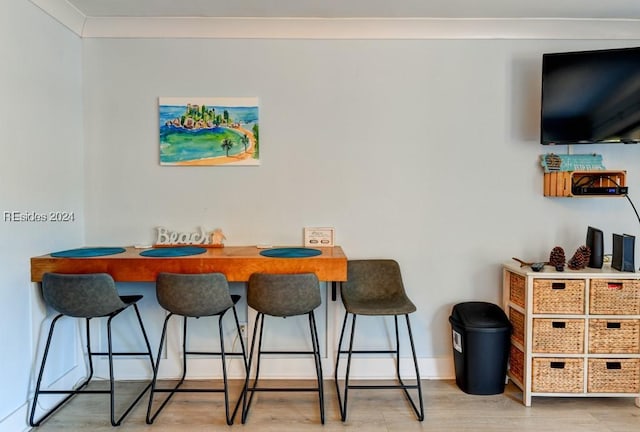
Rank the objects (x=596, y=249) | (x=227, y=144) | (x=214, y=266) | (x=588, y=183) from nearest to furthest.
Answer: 1. (x=214, y=266)
2. (x=596, y=249)
3. (x=588, y=183)
4. (x=227, y=144)

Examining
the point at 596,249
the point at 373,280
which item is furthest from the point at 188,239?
the point at 596,249

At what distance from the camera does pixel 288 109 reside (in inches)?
112

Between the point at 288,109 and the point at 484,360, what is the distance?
2205 millimetres

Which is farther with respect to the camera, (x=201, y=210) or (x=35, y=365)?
(x=201, y=210)

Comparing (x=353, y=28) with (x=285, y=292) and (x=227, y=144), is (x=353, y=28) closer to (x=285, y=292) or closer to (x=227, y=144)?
(x=227, y=144)

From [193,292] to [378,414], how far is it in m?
1.36

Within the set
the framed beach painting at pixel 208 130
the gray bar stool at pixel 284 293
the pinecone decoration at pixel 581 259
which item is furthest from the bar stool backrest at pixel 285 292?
the pinecone decoration at pixel 581 259

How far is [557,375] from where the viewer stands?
8.14 ft

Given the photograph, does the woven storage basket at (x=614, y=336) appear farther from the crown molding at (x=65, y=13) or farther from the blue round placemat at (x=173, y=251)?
the crown molding at (x=65, y=13)

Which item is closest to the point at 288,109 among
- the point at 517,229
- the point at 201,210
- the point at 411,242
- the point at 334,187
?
the point at 334,187

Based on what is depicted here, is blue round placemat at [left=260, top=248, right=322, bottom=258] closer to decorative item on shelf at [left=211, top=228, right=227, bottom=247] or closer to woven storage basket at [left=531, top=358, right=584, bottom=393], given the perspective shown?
decorative item on shelf at [left=211, top=228, right=227, bottom=247]

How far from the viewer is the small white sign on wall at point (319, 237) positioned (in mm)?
2857

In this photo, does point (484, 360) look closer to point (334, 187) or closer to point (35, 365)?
point (334, 187)

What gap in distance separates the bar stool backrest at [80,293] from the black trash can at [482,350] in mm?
2221
